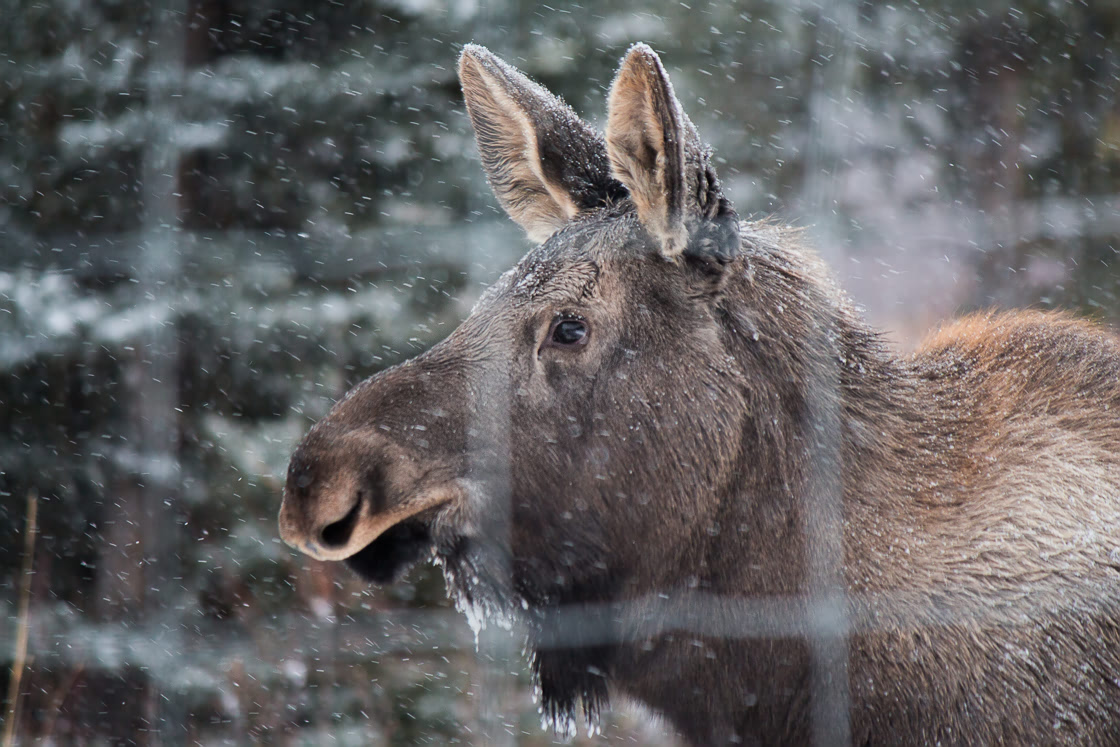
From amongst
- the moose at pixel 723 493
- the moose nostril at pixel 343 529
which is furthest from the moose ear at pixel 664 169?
the moose nostril at pixel 343 529

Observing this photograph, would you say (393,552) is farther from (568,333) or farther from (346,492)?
(568,333)

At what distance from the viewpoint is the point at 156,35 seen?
14.4 ft

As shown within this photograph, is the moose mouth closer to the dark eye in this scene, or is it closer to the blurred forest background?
the dark eye

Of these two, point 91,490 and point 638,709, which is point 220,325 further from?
point 638,709

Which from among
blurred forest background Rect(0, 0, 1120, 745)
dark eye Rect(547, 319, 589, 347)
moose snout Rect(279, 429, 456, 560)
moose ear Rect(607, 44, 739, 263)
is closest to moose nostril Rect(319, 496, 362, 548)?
moose snout Rect(279, 429, 456, 560)

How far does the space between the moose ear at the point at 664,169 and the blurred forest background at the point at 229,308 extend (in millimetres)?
1867

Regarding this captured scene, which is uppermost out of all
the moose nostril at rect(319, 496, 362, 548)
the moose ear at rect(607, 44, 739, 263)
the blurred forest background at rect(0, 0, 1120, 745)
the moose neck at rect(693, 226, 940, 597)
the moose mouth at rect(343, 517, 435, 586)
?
the moose ear at rect(607, 44, 739, 263)

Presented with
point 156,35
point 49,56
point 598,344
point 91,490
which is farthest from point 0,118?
point 598,344

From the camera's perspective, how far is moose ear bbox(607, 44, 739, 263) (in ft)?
6.57

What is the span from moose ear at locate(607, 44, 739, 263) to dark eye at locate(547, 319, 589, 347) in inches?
9.7

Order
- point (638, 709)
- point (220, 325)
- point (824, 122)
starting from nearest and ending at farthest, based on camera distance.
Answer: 1. point (638, 709)
2. point (220, 325)
3. point (824, 122)

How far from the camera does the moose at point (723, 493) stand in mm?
1942

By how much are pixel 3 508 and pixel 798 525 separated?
12.0ft

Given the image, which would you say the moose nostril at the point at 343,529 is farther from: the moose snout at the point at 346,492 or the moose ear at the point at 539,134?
the moose ear at the point at 539,134
